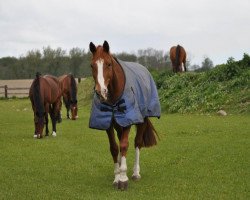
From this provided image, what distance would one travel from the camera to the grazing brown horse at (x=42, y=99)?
13.6 metres

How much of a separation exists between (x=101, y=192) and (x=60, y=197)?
653 mm

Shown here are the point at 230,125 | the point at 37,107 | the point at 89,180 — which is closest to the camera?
the point at 89,180

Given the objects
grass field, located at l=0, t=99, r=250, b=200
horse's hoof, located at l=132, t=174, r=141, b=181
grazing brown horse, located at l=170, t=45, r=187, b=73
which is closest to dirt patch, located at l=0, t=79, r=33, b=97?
grazing brown horse, located at l=170, t=45, r=187, b=73

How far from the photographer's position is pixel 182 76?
27453mm

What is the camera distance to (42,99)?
1381cm

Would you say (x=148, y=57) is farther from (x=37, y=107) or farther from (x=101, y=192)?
(x=101, y=192)

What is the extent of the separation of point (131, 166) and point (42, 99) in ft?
18.3

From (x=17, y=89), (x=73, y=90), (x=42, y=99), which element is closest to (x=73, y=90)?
(x=73, y=90)

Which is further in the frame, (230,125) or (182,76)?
(182,76)

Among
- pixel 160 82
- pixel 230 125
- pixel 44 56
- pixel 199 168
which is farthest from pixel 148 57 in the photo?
pixel 199 168

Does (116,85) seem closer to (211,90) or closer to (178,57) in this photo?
(211,90)

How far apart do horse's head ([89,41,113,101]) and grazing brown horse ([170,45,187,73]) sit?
22.0 meters

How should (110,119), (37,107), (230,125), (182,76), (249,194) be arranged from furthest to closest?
(182,76), (230,125), (37,107), (110,119), (249,194)

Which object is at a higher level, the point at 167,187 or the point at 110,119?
the point at 110,119
